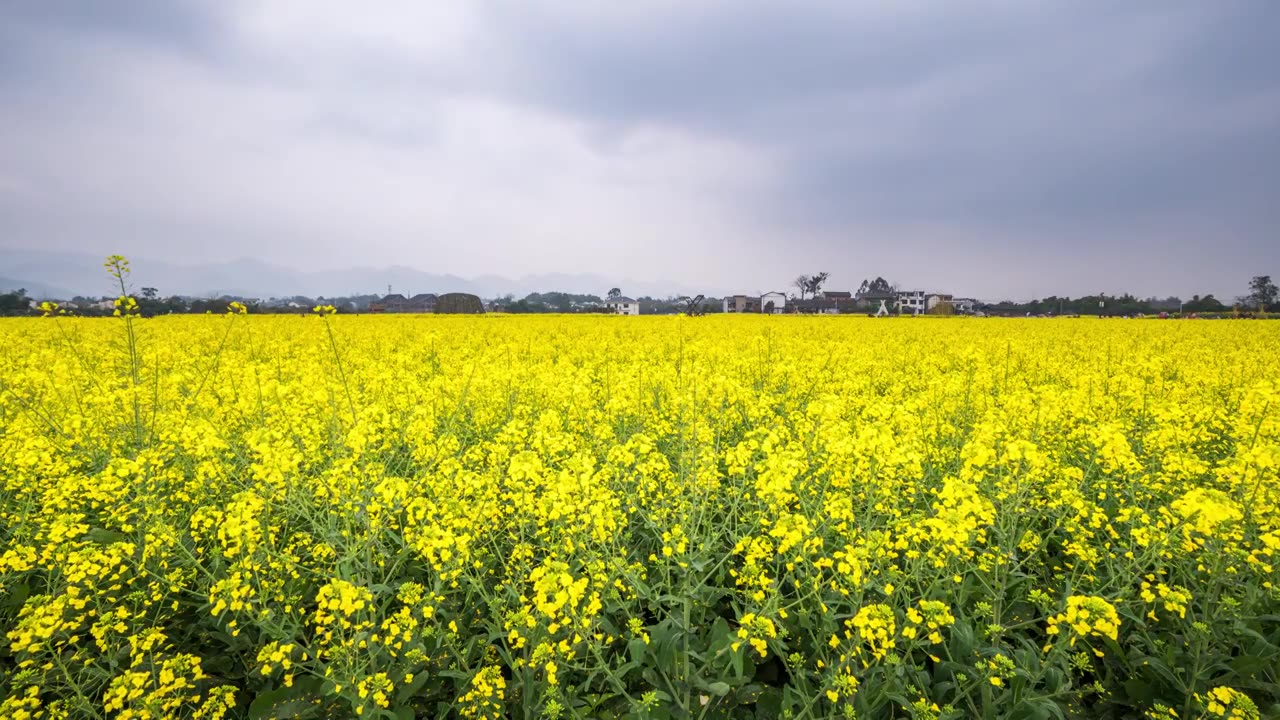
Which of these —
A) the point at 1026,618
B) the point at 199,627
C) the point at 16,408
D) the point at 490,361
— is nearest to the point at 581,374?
the point at 490,361

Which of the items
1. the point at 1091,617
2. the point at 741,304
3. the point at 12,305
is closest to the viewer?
the point at 1091,617

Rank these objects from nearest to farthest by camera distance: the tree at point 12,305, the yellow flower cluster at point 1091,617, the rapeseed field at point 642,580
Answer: the yellow flower cluster at point 1091,617 → the rapeseed field at point 642,580 → the tree at point 12,305

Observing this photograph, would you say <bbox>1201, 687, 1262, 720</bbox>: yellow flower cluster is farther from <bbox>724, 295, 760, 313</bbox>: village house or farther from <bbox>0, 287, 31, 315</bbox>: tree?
<bbox>724, 295, 760, 313</bbox>: village house

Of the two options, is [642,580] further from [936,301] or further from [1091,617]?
[936,301]

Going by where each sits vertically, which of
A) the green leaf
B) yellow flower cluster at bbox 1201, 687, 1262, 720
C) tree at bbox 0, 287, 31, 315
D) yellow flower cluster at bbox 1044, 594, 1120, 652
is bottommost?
the green leaf

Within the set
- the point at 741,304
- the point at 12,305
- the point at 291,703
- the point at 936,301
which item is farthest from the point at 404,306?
the point at 936,301

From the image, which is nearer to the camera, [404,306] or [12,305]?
[12,305]

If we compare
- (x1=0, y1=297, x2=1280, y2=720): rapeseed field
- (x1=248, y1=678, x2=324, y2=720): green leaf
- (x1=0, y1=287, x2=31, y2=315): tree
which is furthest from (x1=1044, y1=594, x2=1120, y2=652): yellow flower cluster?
(x1=0, y1=287, x2=31, y2=315): tree

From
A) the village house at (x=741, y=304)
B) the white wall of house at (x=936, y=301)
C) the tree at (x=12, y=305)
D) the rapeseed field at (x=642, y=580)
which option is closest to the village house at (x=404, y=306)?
the tree at (x=12, y=305)

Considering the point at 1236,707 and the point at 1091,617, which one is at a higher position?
the point at 1091,617

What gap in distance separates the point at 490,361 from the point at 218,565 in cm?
608

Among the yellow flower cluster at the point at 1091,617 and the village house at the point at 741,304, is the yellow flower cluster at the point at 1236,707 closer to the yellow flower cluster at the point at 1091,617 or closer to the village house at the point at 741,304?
the yellow flower cluster at the point at 1091,617

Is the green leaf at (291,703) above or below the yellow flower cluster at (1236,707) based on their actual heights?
below

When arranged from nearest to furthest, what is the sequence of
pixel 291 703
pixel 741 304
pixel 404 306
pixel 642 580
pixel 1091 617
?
pixel 1091 617 → pixel 291 703 → pixel 642 580 → pixel 404 306 → pixel 741 304
